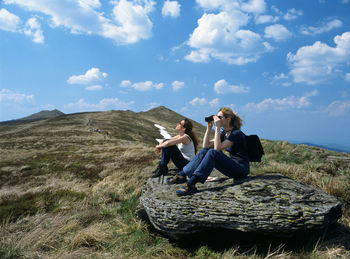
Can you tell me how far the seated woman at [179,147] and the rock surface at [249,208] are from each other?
1.97 m

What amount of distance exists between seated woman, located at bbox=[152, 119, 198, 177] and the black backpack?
6.81 feet

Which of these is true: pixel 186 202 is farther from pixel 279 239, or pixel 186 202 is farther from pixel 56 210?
pixel 56 210

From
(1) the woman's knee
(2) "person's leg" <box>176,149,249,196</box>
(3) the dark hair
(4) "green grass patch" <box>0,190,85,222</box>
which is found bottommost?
(4) "green grass patch" <box>0,190,85,222</box>

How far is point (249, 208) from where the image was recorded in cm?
382

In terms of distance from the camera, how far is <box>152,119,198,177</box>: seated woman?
6.66 metres

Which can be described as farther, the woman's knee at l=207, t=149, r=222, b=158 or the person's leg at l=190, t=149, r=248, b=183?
the woman's knee at l=207, t=149, r=222, b=158

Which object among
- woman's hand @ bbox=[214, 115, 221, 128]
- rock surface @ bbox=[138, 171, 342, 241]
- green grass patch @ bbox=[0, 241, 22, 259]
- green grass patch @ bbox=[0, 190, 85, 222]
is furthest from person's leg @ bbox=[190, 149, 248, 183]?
green grass patch @ bbox=[0, 190, 85, 222]

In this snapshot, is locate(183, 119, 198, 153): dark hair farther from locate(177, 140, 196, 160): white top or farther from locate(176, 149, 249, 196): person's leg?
locate(176, 149, 249, 196): person's leg

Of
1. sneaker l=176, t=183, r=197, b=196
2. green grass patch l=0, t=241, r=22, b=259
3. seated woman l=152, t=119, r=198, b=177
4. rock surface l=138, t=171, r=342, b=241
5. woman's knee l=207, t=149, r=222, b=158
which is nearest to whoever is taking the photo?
rock surface l=138, t=171, r=342, b=241

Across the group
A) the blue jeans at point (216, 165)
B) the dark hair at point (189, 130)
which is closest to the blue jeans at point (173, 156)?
the dark hair at point (189, 130)

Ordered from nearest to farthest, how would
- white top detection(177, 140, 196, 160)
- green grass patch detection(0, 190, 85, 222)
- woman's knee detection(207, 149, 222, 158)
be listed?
woman's knee detection(207, 149, 222, 158)
green grass patch detection(0, 190, 85, 222)
white top detection(177, 140, 196, 160)

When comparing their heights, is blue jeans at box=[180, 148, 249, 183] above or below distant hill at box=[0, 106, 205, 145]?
below

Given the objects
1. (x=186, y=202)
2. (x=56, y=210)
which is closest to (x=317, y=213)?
(x=186, y=202)

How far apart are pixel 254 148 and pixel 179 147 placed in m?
2.56
